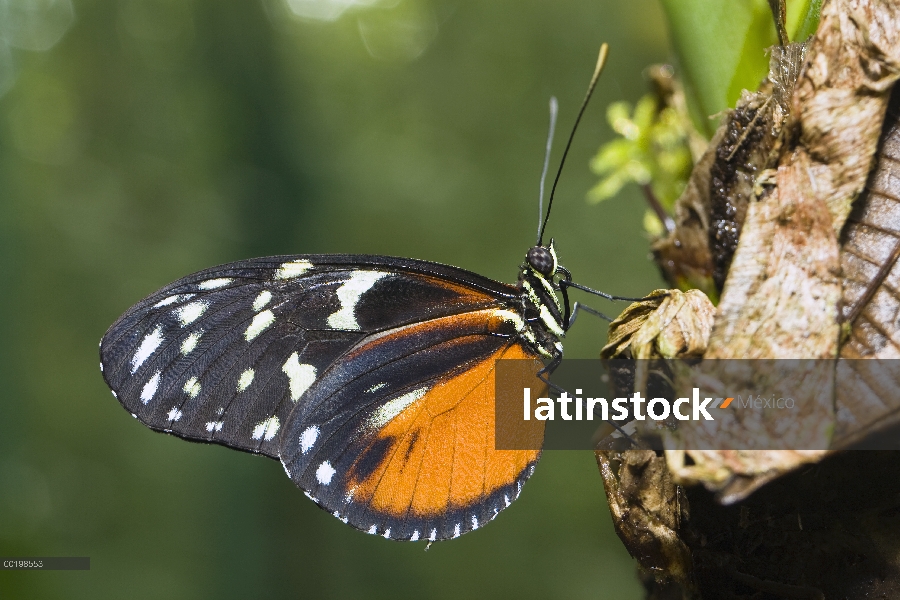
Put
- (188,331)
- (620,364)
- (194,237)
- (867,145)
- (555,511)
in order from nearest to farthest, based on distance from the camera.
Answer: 1. (867,145)
2. (620,364)
3. (188,331)
4. (555,511)
5. (194,237)

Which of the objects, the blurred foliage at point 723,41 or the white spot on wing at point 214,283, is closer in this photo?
the blurred foliage at point 723,41

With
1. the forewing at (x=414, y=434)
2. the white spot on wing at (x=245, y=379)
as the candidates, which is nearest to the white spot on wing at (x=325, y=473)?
the forewing at (x=414, y=434)

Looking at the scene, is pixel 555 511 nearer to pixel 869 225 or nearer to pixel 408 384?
pixel 408 384

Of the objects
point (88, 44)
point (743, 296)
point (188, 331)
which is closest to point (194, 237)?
point (88, 44)

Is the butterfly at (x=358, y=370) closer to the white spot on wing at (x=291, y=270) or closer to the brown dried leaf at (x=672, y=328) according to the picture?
the white spot on wing at (x=291, y=270)

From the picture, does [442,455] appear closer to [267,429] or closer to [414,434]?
[414,434]
